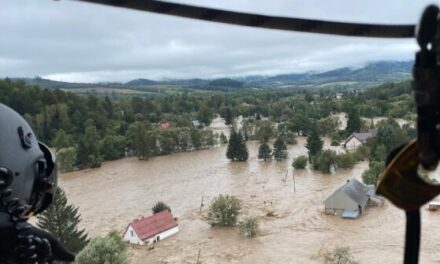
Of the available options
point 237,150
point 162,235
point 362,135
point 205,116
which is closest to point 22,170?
point 162,235

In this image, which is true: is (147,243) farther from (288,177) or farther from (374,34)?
(374,34)

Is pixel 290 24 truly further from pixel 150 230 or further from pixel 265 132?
pixel 265 132

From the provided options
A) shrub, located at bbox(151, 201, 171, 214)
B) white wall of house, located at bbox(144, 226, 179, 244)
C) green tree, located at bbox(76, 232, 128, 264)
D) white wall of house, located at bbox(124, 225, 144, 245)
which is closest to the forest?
shrub, located at bbox(151, 201, 171, 214)

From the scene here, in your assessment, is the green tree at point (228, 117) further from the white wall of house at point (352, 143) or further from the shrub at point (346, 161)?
the shrub at point (346, 161)

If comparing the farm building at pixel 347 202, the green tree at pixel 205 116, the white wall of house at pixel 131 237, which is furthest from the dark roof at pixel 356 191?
the green tree at pixel 205 116

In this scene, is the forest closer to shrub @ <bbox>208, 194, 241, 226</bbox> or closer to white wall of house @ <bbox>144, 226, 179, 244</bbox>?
shrub @ <bbox>208, 194, 241, 226</bbox>

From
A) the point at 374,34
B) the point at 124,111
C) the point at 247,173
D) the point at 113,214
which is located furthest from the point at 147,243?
the point at 124,111
